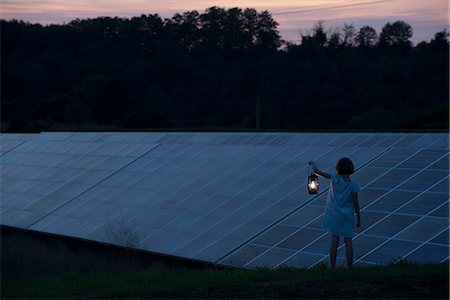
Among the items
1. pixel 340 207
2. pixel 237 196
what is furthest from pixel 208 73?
pixel 340 207

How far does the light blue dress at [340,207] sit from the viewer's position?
10695 millimetres

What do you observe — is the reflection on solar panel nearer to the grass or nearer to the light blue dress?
the light blue dress

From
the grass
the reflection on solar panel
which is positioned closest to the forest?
the reflection on solar panel

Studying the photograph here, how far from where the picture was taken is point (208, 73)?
69.9 m

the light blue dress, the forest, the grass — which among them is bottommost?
the forest

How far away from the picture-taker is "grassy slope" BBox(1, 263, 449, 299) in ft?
27.8

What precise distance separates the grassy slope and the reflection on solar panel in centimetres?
351

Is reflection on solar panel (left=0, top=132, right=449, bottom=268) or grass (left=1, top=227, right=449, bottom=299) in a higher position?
grass (left=1, top=227, right=449, bottom=299)

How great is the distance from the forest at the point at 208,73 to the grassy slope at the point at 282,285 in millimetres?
37043

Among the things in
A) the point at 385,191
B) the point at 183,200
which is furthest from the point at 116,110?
the point at 385,191

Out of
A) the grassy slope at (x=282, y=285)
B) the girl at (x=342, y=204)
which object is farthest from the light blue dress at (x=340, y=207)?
the grassy slope at (x=282, y=285)

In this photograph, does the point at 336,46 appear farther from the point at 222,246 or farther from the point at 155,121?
the point at 222,246

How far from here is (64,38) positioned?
78250mm

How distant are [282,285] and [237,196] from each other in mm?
9523
